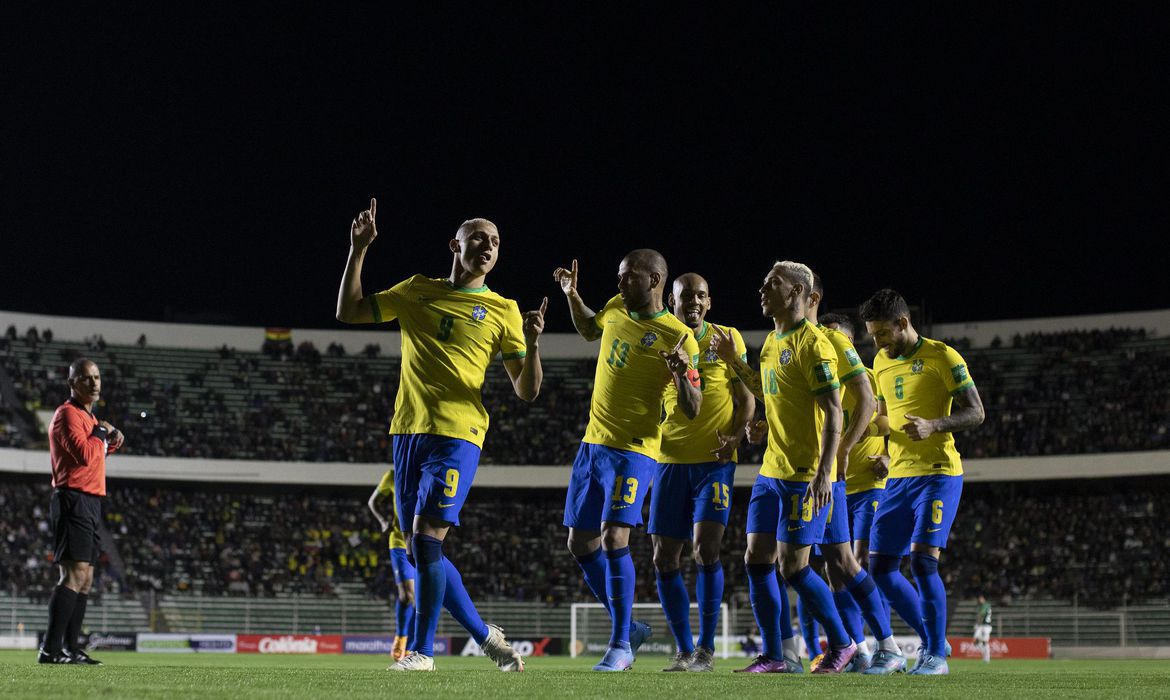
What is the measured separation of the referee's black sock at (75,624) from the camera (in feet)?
30.6

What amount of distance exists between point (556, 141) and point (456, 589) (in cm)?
3351

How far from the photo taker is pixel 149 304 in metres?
46.4

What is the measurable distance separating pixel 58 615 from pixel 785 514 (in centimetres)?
531

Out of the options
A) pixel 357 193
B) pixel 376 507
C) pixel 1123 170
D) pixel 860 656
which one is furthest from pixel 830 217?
pixel 860 656

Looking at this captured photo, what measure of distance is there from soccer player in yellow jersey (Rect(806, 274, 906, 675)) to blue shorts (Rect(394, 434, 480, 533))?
2589 millimetres

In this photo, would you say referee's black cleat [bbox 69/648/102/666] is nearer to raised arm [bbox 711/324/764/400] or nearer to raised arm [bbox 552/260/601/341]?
raised arm [bbox 552/260/601/341]

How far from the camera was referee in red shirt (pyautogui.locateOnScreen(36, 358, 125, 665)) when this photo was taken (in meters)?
9.21

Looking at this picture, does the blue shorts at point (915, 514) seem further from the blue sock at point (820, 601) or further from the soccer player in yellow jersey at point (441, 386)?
the soccer player in yellow jersey at point (441, 386)

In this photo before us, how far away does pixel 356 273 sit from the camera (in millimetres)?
7734

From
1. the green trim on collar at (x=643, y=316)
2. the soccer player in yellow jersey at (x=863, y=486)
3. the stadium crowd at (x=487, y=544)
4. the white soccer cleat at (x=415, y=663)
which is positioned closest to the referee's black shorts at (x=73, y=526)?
the white soccer cleat at (x=415, y=663)

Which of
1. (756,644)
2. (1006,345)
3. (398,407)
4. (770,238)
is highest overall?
(770,238)

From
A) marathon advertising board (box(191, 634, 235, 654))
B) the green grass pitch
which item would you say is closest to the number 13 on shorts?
the green grass pitch

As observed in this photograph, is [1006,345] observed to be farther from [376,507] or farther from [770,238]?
[376,507]

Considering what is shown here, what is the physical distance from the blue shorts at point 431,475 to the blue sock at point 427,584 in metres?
0.15
